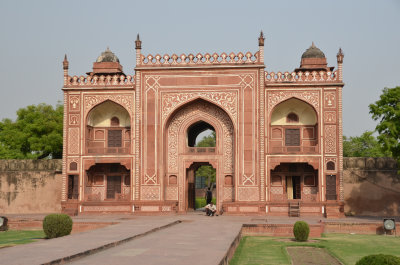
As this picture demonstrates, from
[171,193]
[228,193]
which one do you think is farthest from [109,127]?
[228,193]

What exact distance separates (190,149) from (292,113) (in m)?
4.92

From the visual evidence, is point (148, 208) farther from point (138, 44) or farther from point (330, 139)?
point (330, 139)

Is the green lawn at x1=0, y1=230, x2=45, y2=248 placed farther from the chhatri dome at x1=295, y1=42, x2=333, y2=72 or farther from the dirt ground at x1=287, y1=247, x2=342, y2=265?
the chhatri dome at x1=295, y1=42, x2=333, y2=72

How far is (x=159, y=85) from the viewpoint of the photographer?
78.3 feet

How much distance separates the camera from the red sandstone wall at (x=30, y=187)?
86.8ft

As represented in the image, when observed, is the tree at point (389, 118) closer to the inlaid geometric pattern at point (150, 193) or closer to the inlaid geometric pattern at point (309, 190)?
the inlaid geometric pattern at point (309, 190)

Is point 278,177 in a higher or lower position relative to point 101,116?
lower

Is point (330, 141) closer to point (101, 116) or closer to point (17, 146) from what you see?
point (101, 116)

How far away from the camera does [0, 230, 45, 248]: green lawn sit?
1460 cm

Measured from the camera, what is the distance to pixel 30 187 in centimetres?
2672

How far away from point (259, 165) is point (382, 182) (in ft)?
19.5

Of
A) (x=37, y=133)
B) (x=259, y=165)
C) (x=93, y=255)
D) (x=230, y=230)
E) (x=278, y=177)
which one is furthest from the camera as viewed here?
(x=37, y=133)

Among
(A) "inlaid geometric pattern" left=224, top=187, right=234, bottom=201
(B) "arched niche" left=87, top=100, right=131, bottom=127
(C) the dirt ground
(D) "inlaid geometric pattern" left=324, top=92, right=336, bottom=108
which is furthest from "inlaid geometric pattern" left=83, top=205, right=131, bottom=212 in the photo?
(C) the dirt ground

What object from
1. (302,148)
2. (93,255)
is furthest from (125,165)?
(93,255)
